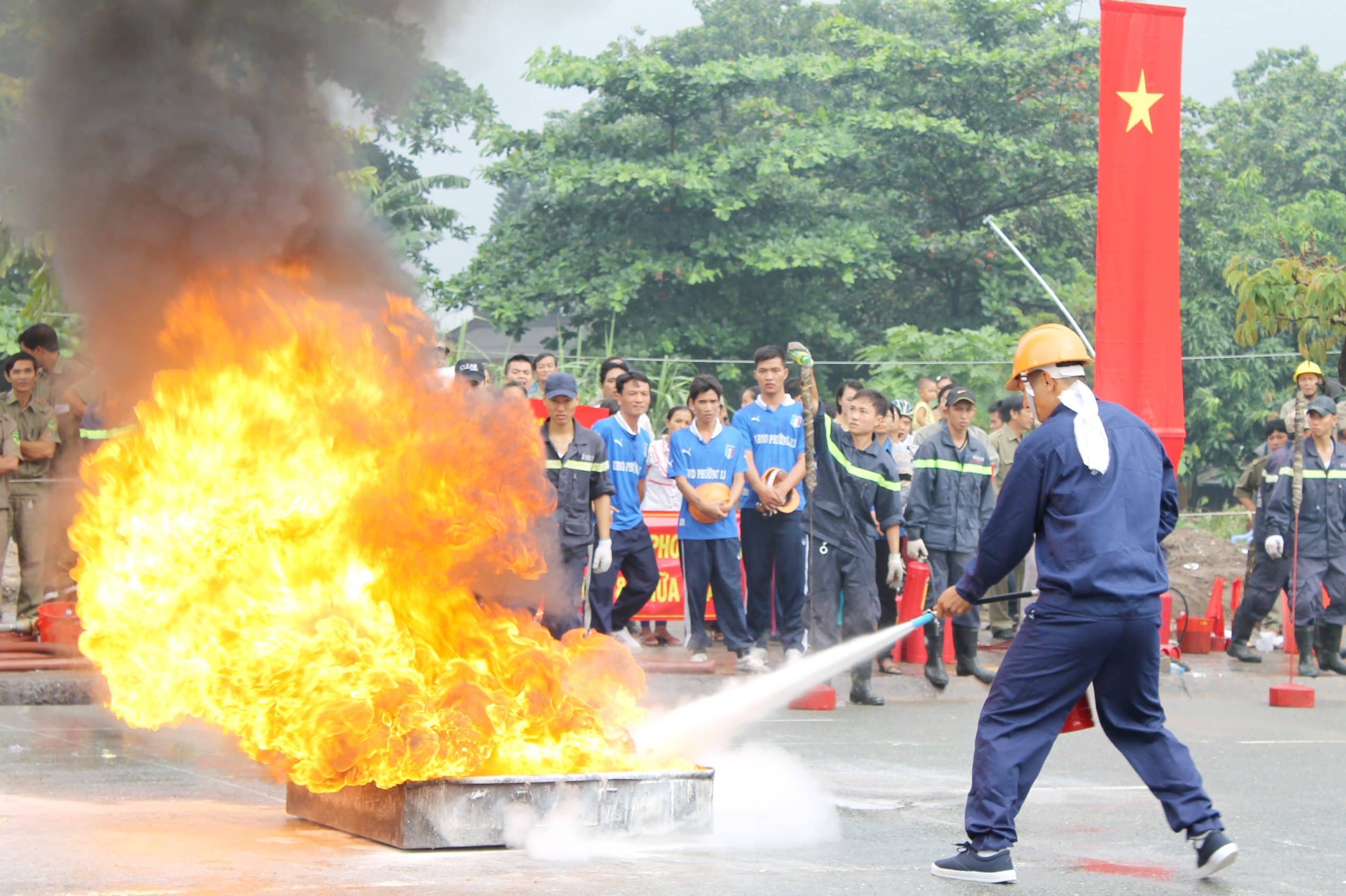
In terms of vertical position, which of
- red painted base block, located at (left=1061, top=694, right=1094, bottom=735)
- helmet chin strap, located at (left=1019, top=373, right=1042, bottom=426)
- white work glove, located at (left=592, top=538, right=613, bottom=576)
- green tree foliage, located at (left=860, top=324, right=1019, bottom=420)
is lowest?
red painted base block, located at (left=1061, top=694, right=1094, bottom=735)

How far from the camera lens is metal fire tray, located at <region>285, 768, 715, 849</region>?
214 inches

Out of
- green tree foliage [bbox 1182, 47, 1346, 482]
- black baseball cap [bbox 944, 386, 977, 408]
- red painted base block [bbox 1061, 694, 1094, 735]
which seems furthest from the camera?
green tree foliage [bbox 1182, 47, 1346, 482]

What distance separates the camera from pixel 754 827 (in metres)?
6.17

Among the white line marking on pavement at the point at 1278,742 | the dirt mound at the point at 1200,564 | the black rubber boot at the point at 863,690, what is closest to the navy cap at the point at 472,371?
the black rubber boot at the point at 863,690

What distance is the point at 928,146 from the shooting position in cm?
3284

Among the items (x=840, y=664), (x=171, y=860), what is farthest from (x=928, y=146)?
(x=171, y=860)

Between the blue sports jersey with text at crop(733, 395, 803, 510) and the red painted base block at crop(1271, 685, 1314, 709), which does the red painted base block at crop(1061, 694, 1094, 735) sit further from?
the red painted base block at crop(1271, 685, 1314, 709)

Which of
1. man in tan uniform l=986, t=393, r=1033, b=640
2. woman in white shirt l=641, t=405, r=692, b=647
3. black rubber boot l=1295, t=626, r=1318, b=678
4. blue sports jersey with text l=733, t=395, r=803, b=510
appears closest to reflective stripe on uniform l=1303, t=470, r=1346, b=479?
black rubber boot l=1295, t=626, r=1318, b=678

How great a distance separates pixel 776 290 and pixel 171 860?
85.9 feet

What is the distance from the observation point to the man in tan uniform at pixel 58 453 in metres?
10.7

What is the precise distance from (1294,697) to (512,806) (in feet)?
25.0

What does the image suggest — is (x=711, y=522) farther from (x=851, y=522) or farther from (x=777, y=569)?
(x=851, y=522)

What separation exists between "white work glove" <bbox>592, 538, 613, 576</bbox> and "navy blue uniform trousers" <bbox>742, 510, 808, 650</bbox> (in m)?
1.38

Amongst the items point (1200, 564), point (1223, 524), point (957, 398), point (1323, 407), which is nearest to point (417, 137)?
point (957, 398)
